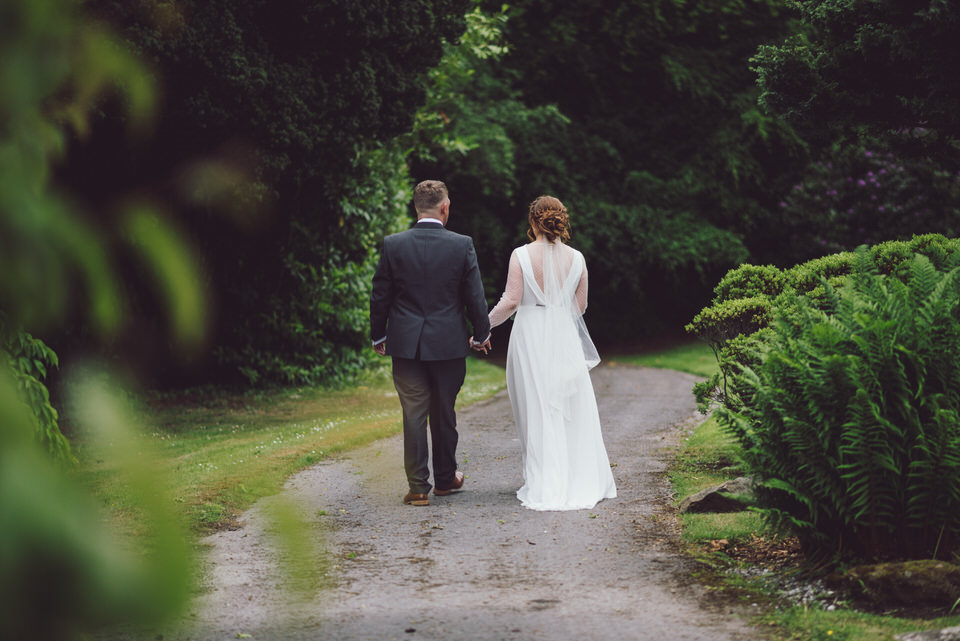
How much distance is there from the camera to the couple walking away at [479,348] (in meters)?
7.31

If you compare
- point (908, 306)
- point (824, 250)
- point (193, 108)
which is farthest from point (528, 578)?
point (824, 250)

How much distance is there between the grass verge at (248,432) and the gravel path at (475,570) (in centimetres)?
44

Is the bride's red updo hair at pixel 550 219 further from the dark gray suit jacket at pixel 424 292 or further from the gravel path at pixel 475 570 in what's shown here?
the gravel path at pixel 475 570

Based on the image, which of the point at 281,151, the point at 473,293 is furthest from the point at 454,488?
the point at 281,151

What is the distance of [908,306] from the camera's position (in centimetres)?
488

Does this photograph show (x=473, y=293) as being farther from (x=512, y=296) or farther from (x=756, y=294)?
(x=756, y=294)

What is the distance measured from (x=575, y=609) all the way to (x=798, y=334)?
6.71 feet

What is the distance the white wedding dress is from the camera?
7.39m

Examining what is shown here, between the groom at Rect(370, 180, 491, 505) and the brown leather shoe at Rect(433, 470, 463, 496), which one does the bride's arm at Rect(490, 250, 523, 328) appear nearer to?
the groom at Rect(370, 180, 491, 505)

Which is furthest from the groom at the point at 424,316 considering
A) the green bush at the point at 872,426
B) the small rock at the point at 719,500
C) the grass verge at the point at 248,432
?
the green bush at the point at 872,426

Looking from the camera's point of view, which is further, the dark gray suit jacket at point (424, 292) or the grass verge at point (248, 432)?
the grass verge at point (248, 432)

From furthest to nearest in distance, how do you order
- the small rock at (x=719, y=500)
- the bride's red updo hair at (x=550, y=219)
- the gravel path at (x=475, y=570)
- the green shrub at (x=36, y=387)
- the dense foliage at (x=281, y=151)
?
the dense foliage at (x=281, y=151)
the bride's red updo hair at (x=550, y=219)
the small rock at (x=719, y=500)
the green shrub at (x=36, y=387)
the gravel path at (x=475, y=570)

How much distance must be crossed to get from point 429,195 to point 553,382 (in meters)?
1.79

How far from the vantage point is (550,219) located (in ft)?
25.3
